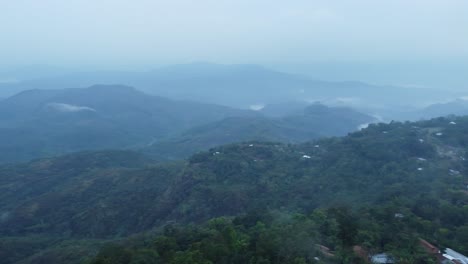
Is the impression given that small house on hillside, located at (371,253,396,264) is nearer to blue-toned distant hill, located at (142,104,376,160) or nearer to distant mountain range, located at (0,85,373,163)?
blue-toned distant hill, located at (142,104,376,160)

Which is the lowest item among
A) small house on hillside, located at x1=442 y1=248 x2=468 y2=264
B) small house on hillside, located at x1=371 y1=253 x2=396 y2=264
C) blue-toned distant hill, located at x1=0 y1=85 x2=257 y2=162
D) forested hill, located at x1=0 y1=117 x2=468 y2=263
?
blue-toned distant hill, located at x1=0 y1=85 x2=257 y2=162

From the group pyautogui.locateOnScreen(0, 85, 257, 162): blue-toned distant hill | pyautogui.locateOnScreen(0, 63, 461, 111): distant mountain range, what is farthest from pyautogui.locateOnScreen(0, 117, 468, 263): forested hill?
pyautogui.locateOnScreen(0, 63, 461, 111): distant mountain range

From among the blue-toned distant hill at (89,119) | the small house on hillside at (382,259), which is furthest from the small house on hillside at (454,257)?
the blue-toned distant hill at (89,119)

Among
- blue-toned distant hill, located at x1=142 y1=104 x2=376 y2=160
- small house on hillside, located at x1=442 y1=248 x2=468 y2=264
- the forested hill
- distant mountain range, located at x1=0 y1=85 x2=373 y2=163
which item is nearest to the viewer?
small house on hillside, located at x1=442 y1=248 x2=468 y2=264

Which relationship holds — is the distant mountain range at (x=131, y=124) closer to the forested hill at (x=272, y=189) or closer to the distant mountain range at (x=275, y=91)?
the forested hill at (x=272, y=189)

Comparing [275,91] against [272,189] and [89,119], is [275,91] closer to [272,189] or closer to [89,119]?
[89,119]

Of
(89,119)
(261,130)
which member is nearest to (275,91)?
(89,119)

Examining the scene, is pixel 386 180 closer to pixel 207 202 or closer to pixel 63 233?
pixel 207 202

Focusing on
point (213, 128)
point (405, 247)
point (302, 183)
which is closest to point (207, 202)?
point (302, 183)
